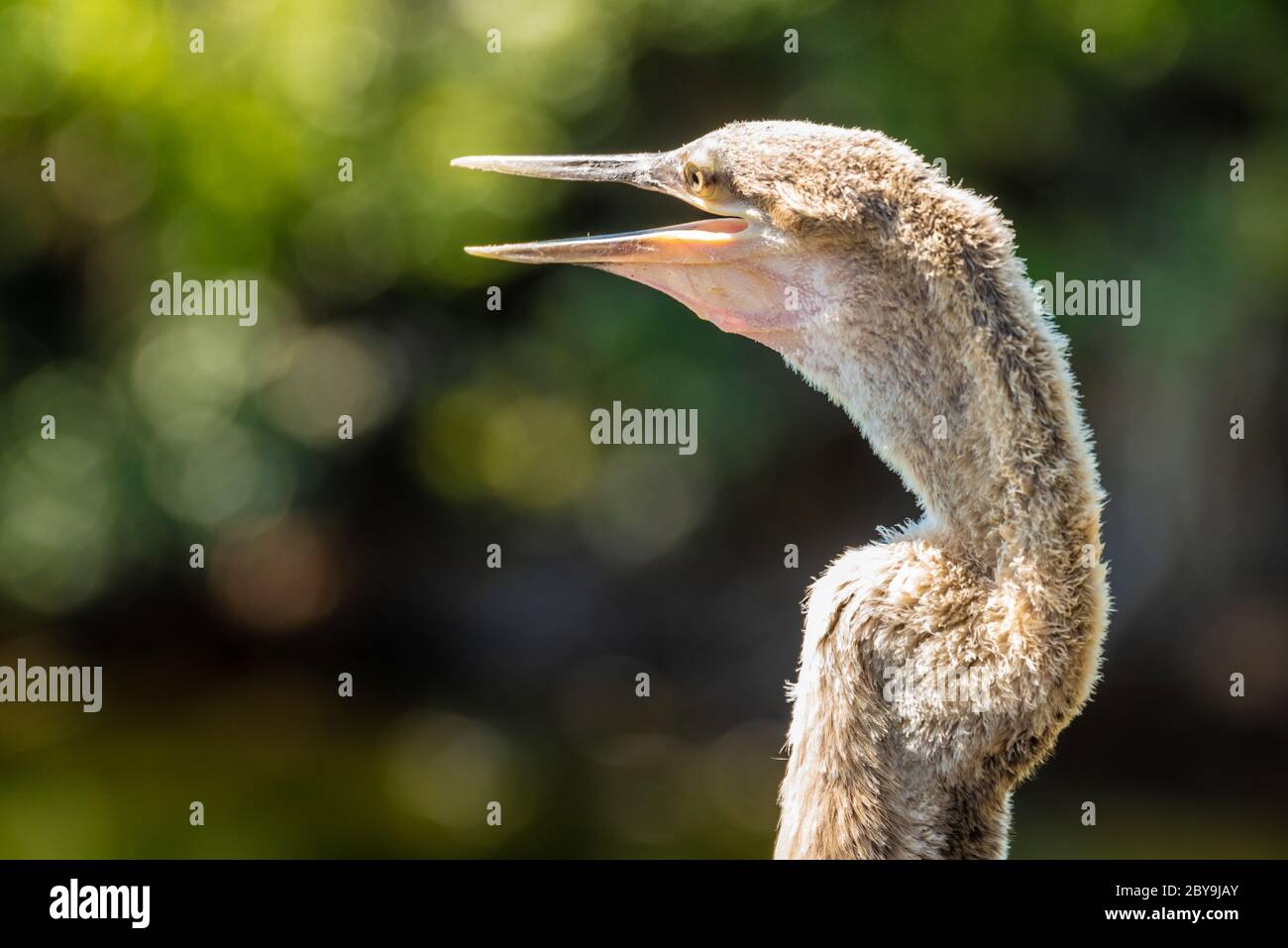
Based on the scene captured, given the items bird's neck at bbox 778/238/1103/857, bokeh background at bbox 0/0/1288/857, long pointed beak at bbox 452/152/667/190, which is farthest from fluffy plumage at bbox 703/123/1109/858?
bokeh background at bbox 0/0/1288/857

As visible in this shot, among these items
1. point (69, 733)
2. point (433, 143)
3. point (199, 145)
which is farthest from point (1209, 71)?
point (69, 733)

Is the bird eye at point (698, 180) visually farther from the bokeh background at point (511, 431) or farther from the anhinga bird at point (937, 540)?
the bokeh background at point (511, 431)

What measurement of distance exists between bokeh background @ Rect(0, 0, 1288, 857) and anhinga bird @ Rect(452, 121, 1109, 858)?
18.4 ft

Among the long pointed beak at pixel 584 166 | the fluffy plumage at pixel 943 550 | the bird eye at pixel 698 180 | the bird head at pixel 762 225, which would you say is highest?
the long pointed beak at pixel 584 166

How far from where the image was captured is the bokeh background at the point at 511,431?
878 cm

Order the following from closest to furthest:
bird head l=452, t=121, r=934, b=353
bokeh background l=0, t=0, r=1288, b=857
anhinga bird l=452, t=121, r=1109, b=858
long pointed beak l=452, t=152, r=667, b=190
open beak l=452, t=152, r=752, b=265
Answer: anhinga bird l=452, t=121, r=1109, b=858
bird head l=452, t=121, r=934, b=353
open beak l=452, t=152, r=752, b=265
long pointed beak l=452, t=152, r=667, b=190
bokeh background l=0, t=0, r=1288, b=857

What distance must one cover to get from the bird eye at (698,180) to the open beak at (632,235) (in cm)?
3

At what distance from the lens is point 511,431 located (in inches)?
402

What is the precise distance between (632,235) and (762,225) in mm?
304

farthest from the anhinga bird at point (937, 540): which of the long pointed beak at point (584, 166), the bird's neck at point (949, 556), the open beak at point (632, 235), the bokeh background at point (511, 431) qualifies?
the bokeh background at point (511, 431)

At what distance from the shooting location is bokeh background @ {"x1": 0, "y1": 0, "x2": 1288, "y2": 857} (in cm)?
878

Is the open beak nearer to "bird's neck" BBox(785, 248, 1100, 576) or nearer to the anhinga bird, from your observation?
the anhinga bird

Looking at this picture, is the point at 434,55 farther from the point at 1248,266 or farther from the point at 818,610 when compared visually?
the point at 818,610
